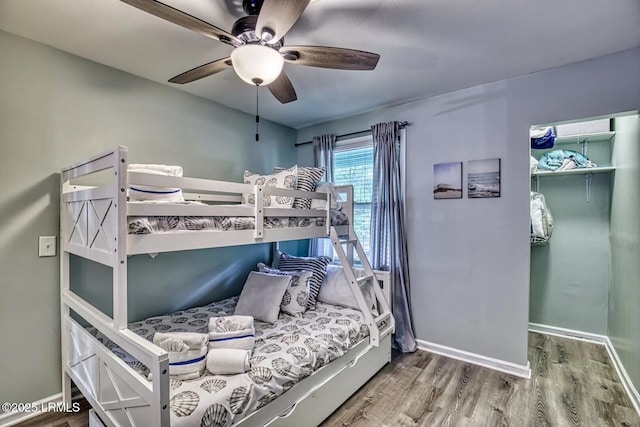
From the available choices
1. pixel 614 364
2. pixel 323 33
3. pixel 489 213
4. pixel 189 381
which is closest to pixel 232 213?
pixel 189 381

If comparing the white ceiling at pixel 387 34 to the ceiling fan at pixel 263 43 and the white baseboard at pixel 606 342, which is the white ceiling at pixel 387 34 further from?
the white baseboard at pixel 606 342

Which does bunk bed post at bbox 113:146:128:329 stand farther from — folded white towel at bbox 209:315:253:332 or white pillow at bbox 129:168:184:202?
folded white towel at bbox 209:315:253:332

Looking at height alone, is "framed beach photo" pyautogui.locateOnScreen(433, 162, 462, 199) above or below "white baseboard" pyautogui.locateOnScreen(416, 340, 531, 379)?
above

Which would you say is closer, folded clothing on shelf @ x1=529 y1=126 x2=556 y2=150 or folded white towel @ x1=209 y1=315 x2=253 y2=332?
folded white towel @ x1=209 y1=315 x2=253 y2=332

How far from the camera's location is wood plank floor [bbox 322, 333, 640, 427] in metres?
1.86

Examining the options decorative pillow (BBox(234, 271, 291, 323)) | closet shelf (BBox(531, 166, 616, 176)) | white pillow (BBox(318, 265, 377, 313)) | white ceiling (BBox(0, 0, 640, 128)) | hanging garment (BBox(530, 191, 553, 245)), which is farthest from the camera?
hanging garment (BBox(530, 191, 553, 245))

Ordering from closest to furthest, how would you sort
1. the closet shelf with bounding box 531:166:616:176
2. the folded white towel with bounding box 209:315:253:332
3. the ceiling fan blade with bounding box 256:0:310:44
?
the ceiling fan blade with bounding box 256:0:310:44, the folded white towel with bounding box 209:315:253:332, the closet shelf with bounding box 531:166:616:176

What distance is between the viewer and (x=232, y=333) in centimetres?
164

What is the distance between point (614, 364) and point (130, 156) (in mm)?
4279

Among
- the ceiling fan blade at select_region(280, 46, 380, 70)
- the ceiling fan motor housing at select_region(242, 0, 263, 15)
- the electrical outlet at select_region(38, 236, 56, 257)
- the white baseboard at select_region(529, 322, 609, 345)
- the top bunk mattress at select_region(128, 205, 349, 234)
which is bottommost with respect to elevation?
the white baseboard at select_region(529, 322, 609, 345)

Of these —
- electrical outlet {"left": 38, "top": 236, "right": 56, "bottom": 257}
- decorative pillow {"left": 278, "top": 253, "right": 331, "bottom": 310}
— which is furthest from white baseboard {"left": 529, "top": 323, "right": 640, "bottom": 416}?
electrical outlet {"left": 38, "top": 236, "right": 56, "bottom": 257}

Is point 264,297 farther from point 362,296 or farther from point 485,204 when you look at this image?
point 485,204

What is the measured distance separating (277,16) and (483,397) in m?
2.62

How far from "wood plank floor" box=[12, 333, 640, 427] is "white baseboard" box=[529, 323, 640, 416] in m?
0.05
